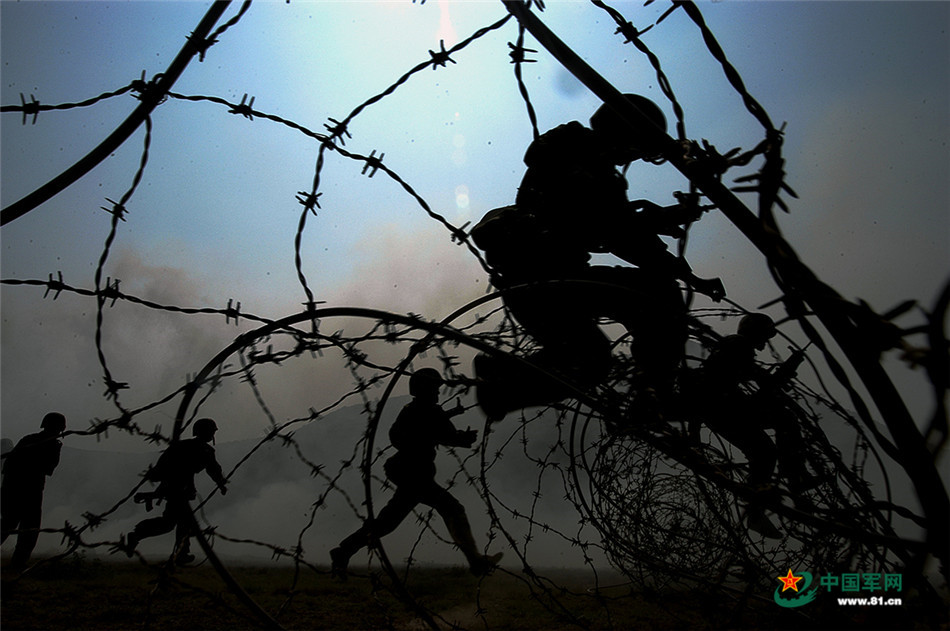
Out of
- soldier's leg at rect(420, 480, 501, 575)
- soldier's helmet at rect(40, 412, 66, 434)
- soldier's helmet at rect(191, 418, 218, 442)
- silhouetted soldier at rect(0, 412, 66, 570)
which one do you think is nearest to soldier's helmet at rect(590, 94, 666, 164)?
soldier's leg at rect(420, 480, 501, 575)

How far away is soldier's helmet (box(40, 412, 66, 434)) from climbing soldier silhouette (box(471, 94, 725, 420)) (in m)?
4.97

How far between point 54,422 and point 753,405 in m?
6.02

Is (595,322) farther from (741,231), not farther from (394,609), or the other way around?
(394,609)

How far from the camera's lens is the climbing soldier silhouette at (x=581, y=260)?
196 centimetres

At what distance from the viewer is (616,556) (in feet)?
6.89

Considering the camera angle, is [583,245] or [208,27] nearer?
[208,27]

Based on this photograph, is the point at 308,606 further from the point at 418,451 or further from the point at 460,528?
the point at 418,451

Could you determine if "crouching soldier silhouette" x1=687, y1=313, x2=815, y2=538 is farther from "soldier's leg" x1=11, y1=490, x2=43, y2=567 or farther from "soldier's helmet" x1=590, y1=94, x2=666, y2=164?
"soldier's leg" x1=11, y1=490, x2=43, y2=567

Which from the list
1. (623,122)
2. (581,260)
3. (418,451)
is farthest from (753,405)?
(418,451)

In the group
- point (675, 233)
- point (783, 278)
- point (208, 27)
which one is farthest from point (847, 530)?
point (208, 27)

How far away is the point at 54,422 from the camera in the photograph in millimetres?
5223

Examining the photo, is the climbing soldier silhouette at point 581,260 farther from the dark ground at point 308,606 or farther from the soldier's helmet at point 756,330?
the dark ground at point 308,606

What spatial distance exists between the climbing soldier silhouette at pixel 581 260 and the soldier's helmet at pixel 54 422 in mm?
4965

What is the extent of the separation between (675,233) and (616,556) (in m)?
1.27
